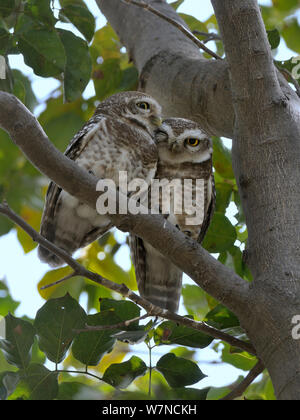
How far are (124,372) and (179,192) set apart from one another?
1162mm

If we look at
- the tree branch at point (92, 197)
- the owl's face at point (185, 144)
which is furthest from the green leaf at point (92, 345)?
the owl's face at point (185, 144)

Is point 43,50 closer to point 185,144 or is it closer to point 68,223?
point 68,223

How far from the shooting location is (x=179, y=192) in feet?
8.36

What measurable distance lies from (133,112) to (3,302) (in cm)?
102

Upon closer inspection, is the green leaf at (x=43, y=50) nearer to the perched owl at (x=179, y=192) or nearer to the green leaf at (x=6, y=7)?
Answer: the green leaf at (x=6, y=7)

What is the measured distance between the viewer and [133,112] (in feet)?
8.81

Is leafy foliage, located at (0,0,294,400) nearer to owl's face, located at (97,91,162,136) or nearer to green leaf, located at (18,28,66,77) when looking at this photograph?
green leaf, located at (18,28,66,77)

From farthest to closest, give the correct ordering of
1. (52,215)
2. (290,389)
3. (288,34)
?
(288,34), (52,215), (290,389)

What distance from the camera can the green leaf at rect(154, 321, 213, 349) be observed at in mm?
1583

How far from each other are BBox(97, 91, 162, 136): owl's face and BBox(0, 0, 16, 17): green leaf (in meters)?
0.76

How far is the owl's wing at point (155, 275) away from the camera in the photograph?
253 centimetres

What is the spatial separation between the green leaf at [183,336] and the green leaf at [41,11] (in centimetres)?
106

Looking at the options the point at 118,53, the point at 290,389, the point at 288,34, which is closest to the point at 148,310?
the point at 290,389

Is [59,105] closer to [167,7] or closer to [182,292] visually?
[167,7]
